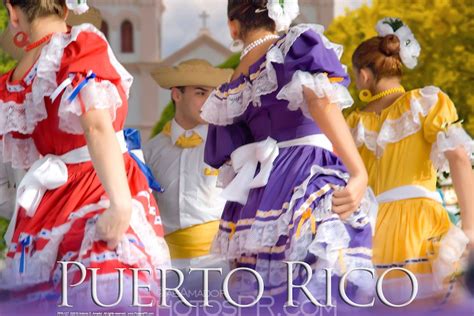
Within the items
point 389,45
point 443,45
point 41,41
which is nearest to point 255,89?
point 41,41

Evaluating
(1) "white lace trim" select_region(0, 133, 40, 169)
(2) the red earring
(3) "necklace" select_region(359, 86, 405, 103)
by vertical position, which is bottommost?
(1) "white lace trim" select_region(0, 133, 40, 169)

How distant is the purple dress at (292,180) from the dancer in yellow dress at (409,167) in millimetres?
1048

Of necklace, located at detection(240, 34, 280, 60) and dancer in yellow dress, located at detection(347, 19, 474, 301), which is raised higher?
necklace, located at detection(240, 34, 280, 60)

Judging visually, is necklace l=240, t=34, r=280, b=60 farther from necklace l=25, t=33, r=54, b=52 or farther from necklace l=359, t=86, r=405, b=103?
necklace l=359, t=86, r=405, b=103

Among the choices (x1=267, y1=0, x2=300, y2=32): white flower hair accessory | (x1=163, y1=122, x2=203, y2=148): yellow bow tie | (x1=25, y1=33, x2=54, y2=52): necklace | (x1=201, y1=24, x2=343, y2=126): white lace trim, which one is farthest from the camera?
(x1=163, y1=122, x2=203, y2=148): yellow bow tie

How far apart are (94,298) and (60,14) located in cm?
107

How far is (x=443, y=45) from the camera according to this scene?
14617mm

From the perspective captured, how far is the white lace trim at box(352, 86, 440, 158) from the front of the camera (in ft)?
17.1

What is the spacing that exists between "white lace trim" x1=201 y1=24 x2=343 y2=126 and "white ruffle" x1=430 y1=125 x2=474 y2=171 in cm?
106

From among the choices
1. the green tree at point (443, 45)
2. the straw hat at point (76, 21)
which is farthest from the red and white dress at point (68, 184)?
the green tree at point (443, 45)

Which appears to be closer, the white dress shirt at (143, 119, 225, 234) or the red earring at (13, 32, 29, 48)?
the red earring at (13, 32, 29, 48)

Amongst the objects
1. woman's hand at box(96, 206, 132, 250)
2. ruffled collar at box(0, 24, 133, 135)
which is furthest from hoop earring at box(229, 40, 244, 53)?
woman's hand at box(96, 206, 132, 250)

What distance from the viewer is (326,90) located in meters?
3.90

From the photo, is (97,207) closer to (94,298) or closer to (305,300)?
(94,298)
